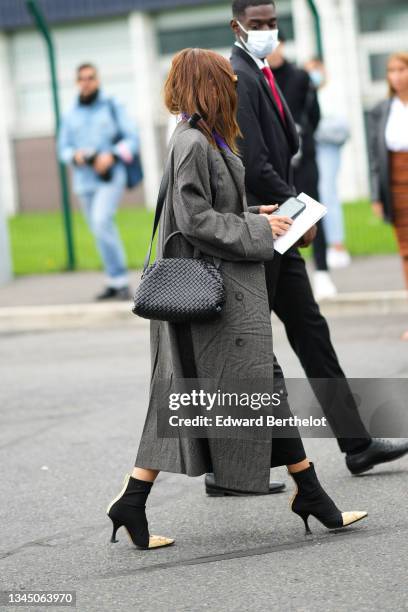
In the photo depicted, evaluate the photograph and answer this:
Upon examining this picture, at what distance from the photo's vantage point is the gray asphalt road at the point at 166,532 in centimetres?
403

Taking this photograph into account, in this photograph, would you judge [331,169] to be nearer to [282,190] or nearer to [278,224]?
[282,190]

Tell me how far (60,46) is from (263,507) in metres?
28.8

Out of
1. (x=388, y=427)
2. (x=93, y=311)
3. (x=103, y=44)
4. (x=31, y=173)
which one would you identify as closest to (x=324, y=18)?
(x=103, y=44)

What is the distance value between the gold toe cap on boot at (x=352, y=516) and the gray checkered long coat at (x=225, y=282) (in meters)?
0.42

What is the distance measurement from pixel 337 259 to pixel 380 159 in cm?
404

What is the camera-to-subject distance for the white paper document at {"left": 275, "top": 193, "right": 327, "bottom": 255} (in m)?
4.53

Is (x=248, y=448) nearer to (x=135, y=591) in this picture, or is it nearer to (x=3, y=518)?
(x=135, y=591)

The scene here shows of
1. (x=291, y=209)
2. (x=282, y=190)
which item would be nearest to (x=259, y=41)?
(x=282, y=190)

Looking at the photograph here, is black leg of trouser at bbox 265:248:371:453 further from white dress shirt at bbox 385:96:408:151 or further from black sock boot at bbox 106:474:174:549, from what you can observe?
white dress shirt at bbox 385:96:408:151

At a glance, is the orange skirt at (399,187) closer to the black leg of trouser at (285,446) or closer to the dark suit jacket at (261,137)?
the dark suit jacket at (261,137)

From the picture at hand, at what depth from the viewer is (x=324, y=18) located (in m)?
29.0

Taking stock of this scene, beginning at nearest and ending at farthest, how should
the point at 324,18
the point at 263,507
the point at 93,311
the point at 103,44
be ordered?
the point at 263,507 → the point at 93,311 → the point at 324,18 → the point at 103,44

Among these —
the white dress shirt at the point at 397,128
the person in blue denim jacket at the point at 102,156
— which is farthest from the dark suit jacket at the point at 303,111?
the person in blue denim jacket at the point at 102,156

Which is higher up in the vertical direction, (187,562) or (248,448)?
(248,448)
